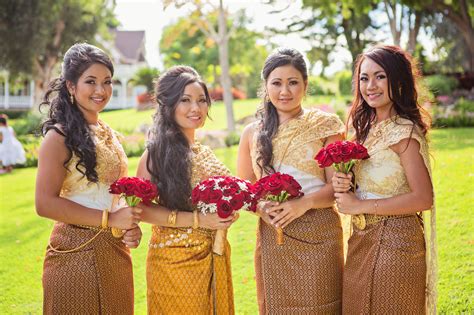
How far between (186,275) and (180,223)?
373mm

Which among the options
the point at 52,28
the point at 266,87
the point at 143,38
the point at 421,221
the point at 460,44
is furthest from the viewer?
the point at 143,38

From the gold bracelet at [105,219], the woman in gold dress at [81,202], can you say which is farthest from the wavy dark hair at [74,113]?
the gold bracelet at [105,219]

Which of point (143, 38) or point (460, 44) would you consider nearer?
point (460, 44)

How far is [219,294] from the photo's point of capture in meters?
3.95

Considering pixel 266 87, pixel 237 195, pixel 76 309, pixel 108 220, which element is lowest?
pixel 76 309

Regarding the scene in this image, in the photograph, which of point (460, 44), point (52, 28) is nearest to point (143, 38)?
point (52, 28)

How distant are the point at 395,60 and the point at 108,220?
2.18 metres

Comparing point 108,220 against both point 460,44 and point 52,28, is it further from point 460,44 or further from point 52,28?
point 460,44

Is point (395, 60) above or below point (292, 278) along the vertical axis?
above

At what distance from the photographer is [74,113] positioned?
370cm

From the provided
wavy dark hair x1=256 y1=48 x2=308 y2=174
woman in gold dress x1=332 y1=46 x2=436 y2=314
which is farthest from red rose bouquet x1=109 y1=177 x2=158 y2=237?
woman in gold dress x1=332 y1=46 x2=436 y2=314

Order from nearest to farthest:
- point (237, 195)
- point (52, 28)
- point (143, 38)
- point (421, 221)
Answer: point (237, 195), point (421, 221), point (52, 28), point (143, 38)

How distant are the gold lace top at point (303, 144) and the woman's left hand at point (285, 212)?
0.27 m

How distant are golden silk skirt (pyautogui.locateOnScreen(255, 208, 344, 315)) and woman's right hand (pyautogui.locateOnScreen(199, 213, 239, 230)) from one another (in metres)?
0.39
